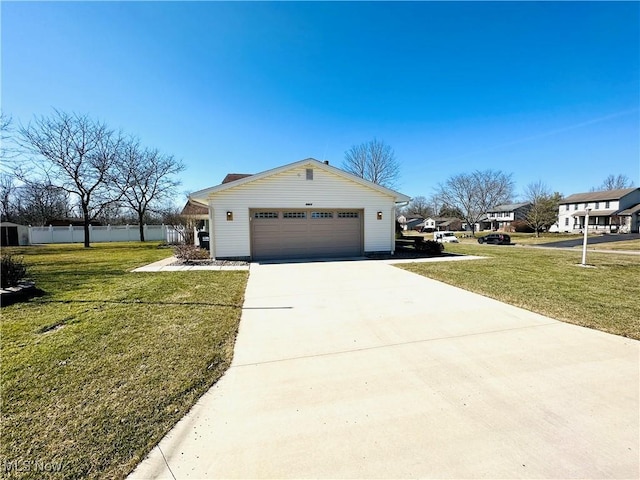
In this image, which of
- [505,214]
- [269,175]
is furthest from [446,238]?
[505,214]

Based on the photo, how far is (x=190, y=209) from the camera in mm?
22141

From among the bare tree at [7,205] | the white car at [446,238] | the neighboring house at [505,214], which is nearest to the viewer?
the bare tree at [7,205]

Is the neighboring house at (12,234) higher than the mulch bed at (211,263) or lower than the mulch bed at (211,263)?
higher

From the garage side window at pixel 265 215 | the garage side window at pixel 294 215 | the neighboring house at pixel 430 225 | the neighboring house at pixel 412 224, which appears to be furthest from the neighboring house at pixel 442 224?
the garage side window at pixel 265 215

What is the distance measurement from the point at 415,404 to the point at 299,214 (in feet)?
32.6

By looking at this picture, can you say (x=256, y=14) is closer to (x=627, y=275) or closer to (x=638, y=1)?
(x=638, y=1)

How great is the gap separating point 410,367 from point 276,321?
2.27 m

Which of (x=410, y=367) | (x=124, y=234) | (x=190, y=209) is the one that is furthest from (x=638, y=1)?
(x=124, y=234)

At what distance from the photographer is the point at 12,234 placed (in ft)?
74.2

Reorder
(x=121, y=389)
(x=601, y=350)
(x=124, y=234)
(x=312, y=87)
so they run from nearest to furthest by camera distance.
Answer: (x=121, y=389)
(x=601, y=350)
(x=312, y=87)
(x=124, y=234)

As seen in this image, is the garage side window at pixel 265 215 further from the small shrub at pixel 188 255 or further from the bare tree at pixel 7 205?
the bare tree at pixel 7 205

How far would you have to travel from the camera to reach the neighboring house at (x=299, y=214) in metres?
11.0

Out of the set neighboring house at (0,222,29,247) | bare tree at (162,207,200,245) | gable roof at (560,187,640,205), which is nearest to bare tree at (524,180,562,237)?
gable roof at (560,187,640,205)

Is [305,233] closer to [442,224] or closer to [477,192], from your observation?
[477,192]
